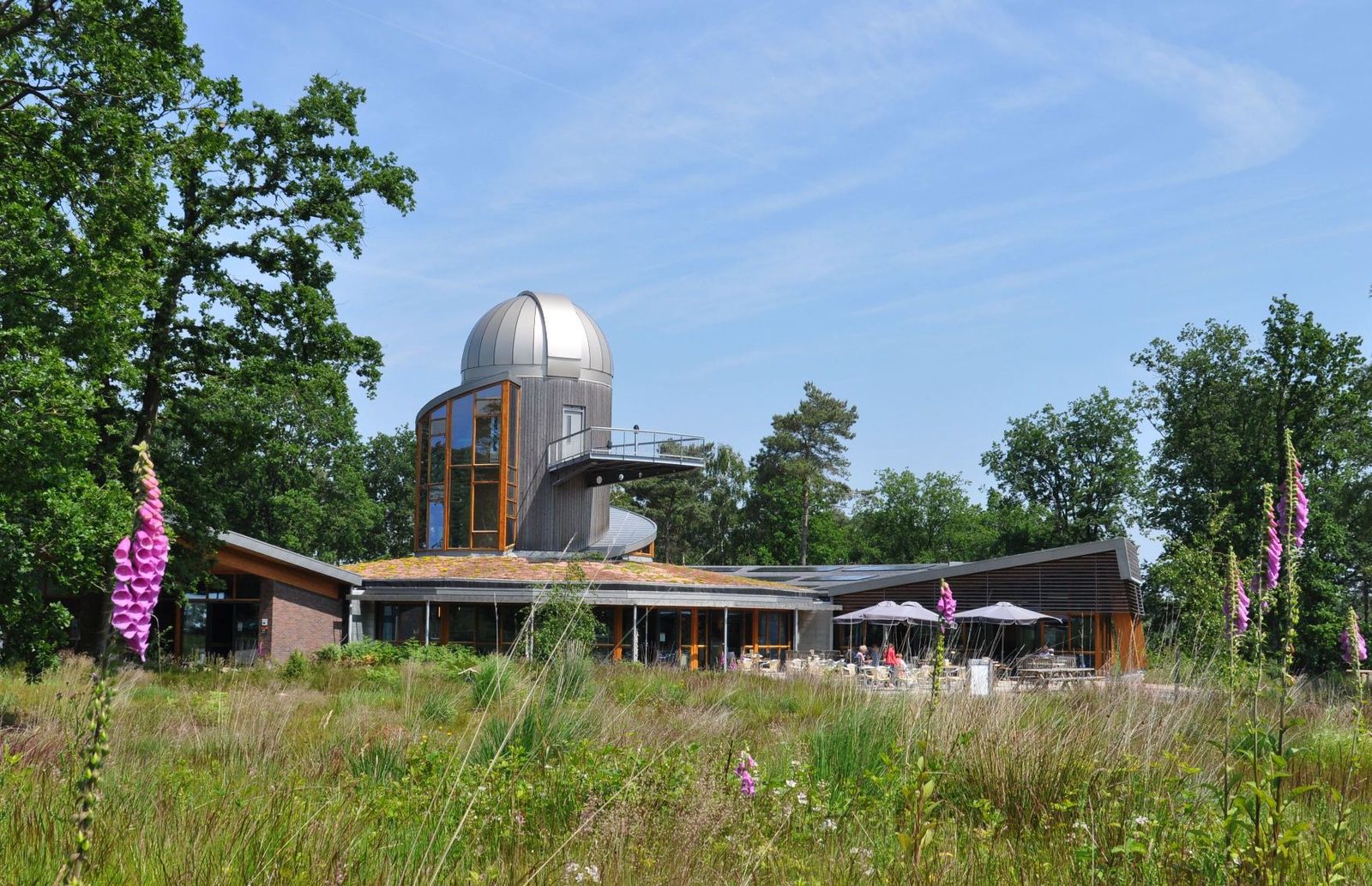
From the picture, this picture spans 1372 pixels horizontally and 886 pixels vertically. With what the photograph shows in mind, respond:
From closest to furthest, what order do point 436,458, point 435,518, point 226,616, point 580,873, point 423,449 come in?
point 580,873 < point 226,616 < point 435,518 < point 436,458 < point 423,449

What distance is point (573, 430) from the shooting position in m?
35.9

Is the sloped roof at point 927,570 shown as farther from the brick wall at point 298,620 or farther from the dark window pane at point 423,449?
the brick wall at point 298,620

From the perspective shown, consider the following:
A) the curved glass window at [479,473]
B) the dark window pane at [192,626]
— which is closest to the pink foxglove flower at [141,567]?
the dark window pane at [192,626]

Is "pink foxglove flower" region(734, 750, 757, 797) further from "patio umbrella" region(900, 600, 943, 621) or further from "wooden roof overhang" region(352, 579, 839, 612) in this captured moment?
"patio umbrella" region(900, 600, 943, 621)

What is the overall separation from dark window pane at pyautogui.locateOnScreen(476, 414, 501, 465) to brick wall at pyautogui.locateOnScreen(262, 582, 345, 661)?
6.35m

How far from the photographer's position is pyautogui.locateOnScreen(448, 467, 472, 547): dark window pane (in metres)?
34.6

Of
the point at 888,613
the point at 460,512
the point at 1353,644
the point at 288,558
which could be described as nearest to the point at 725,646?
the point at 888,613

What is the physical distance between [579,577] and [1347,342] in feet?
90.2

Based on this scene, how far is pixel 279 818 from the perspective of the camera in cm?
461

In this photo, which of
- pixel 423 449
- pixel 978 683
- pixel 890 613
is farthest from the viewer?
pixel 423 449

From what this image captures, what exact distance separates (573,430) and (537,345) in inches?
115

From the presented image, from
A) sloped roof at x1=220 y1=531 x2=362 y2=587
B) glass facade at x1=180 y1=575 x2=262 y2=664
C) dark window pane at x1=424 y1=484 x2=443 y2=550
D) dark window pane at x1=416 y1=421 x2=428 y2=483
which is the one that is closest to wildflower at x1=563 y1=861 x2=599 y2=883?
sloped roof at x1=220 y1=531 x2=362 y2=587

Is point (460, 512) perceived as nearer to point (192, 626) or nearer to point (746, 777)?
point (192, 626)

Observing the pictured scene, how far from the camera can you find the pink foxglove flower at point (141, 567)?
8.00 feet
